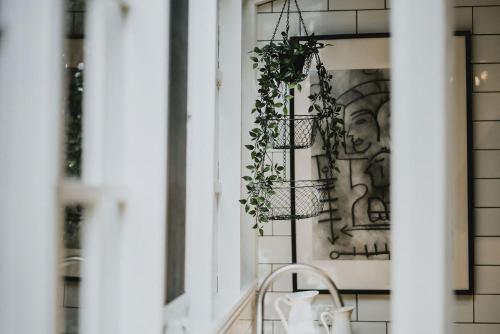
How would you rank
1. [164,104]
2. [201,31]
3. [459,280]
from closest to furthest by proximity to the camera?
[164,104]
[201,31]
[459,280]

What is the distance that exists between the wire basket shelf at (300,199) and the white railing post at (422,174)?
1.25 meters

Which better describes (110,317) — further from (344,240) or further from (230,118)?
(344,240)

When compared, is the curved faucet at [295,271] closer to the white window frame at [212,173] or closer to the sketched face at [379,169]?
the white window frame at [212,173]

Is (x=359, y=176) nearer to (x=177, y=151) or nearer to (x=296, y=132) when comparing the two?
(x=296, y=132)

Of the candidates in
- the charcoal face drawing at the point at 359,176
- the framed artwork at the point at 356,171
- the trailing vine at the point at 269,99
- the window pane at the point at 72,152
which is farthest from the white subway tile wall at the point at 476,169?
the window pane at the point at 72,152

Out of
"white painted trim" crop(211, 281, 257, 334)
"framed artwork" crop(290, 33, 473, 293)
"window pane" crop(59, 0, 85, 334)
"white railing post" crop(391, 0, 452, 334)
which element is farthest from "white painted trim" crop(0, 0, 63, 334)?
"framed artwork" crop(290, 33, 473, 293)

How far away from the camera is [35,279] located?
1.97ft

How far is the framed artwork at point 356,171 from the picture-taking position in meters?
2.32

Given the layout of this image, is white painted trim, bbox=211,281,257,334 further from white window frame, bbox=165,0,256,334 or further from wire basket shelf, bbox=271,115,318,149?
wire basket shelf, bbox=271,115,318,149

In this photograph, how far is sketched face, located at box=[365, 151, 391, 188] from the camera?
233 cm

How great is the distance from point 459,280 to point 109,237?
1779 mm

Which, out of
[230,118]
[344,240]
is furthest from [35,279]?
[344,240]

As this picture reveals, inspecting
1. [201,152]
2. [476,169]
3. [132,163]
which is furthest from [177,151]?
[476,169]

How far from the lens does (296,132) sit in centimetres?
223
